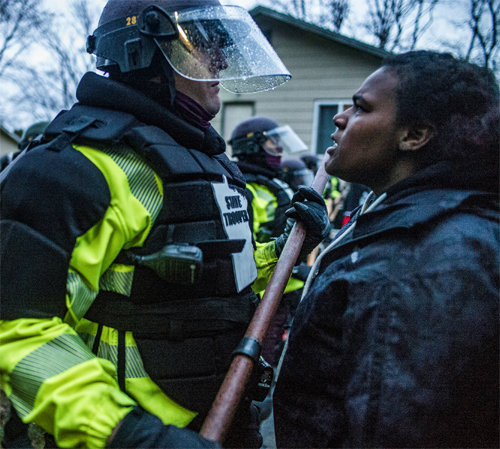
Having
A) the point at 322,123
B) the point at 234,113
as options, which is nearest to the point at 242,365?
the point at 322,123

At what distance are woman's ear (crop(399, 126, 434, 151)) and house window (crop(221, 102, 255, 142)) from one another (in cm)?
1029

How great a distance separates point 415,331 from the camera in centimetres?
116

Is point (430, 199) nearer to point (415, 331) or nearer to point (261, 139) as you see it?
point (415, 331)

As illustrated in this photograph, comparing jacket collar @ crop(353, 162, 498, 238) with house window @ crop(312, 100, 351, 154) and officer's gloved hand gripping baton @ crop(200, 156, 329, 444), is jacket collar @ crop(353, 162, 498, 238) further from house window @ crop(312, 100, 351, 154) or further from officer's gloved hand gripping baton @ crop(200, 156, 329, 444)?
house window @ crop(312, 100, 351, 154)

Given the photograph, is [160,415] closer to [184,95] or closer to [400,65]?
[184,95]

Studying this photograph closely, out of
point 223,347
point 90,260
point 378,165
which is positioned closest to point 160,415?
point 223,347

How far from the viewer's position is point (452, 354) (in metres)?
1.14

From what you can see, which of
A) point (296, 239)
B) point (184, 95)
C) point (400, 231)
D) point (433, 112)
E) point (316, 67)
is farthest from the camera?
point (316, 67)

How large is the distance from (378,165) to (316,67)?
10251 millimetres

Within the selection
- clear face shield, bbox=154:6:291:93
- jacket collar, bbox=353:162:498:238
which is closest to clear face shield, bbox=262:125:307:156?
clear face shield, bbox=154:6:291:93

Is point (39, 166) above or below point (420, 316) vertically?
above

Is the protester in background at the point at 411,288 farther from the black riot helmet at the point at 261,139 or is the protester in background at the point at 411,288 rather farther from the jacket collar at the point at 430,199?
the black riot helmet at the point at 261,139

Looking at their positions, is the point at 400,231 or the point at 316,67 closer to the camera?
the point at 400,231

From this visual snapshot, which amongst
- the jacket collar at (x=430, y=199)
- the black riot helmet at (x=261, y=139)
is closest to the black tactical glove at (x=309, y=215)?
the jacket collar at (x=430, y=199)
